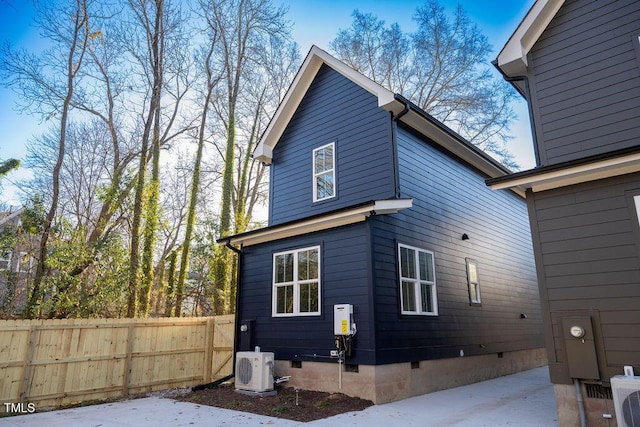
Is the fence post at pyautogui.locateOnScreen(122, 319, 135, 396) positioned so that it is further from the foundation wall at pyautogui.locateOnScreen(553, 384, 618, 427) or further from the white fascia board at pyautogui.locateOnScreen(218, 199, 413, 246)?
the foundation wall at pyautogui.locateOnScreen(553, 384, 618, 427)

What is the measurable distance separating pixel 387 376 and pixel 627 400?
3604mm

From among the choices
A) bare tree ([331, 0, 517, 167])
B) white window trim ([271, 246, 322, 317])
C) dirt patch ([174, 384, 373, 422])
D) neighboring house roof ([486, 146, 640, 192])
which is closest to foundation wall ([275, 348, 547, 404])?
dirt patch ([174, 384, 373, 422])

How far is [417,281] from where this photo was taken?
827 cm

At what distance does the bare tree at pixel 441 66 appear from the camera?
57.1 ft

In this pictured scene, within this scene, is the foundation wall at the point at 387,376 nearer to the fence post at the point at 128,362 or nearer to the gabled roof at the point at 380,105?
the fence post at the point at 128,362

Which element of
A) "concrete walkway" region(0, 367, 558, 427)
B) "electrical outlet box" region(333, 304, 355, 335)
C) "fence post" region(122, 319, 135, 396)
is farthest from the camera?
"fence post" region(122, 319, 135, 396)

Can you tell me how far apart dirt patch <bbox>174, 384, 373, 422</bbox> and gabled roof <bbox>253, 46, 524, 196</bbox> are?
18.7ft

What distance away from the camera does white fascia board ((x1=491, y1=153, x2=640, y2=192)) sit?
15.8ft

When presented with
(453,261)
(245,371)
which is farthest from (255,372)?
(453,261)

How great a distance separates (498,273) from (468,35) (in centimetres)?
1141

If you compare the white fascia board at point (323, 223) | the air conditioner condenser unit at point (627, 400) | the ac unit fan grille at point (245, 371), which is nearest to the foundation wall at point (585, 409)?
the air conditioner condenser unit at point (627, 400)

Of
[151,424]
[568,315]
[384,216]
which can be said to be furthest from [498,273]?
[151,424]

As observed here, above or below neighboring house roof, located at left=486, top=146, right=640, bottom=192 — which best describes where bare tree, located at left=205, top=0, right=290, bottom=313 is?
above

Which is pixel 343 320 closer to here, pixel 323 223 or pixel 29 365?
pixel 323 223
